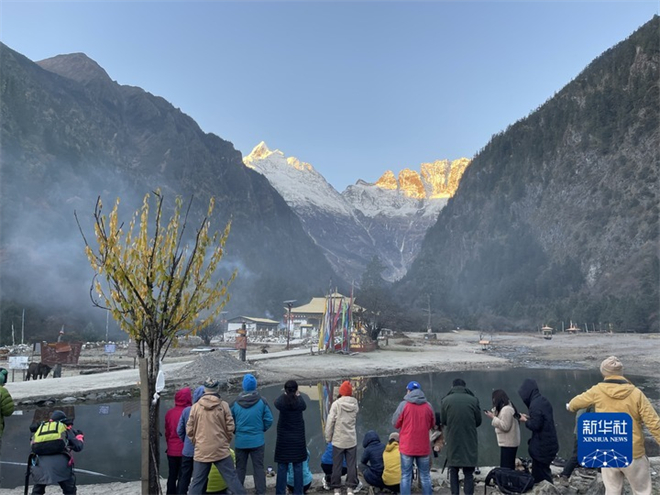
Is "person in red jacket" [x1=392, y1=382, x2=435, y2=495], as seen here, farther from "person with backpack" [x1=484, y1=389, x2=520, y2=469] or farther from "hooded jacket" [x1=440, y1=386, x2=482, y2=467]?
"person with backpack" [x1=484, y1=389, x2=520, y2=469]

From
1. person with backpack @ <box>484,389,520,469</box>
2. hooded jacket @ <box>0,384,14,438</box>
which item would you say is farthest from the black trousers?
person with backpack @ <box>484,389,520,469</box>

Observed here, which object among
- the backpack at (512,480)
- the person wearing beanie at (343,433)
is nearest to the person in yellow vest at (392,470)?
the person wearing beanie at (343,433)

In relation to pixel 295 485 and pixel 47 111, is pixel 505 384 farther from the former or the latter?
pixel 47 111

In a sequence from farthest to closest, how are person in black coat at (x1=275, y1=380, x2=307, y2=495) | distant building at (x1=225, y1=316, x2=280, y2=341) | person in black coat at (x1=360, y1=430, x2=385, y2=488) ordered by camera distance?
distant building at (x1=225, y1=316, x2=280, y2=341) < person in black coat at (x1=360, y1=430, x2=385, y2=488) < person in black coat at (x1=275, y1=380, x2=307, y2=495)

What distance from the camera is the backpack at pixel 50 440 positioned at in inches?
259

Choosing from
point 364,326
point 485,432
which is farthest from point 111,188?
point 485,432

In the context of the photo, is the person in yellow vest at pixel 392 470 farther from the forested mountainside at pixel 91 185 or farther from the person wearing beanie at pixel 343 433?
the forested mountainside at pixel 91 185

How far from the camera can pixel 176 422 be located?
284 inches

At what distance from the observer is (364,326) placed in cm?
5244

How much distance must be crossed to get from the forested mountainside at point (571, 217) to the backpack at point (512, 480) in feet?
209

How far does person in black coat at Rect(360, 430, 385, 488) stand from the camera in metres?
7.92

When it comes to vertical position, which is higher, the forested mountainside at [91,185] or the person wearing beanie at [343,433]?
the forested mountainside at [91,185]

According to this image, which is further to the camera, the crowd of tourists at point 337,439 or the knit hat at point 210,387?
the knit hat at point 210,387

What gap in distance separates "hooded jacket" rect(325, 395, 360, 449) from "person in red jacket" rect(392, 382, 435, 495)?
77cm
